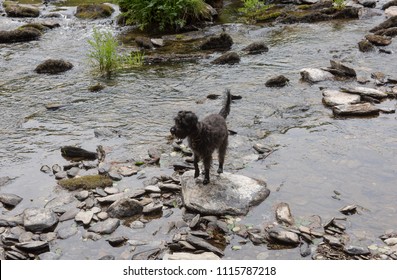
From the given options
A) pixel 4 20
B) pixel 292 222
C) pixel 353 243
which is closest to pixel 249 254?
pixel 292 222

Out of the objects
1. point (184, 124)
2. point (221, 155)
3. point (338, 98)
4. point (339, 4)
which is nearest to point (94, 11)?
point (339, 4)

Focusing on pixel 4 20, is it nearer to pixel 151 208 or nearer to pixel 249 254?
pixel 151 208

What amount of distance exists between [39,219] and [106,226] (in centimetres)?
103

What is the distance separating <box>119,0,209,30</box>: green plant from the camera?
18203 mm

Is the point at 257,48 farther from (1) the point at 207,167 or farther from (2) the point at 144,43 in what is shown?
(1) the point at 207,167

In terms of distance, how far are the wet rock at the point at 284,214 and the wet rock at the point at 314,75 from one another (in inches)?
236

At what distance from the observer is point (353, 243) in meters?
6.08

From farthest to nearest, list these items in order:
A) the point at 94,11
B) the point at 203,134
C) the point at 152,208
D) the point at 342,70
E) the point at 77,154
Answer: the point at 94,11, the point at 342,70, the point at 77,154, the point at 203,134, the point at 152,208

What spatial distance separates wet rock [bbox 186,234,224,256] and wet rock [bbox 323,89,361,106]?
579 centimetres

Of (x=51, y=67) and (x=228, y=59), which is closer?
(x=51, y=67)

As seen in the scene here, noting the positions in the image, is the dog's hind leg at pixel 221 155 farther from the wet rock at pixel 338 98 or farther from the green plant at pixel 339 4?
the green plant at pixel 339 4

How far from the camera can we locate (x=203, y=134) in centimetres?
708

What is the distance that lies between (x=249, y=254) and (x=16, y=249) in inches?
124

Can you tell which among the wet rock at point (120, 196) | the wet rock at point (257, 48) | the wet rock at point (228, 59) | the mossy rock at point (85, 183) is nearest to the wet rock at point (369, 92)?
the wet rock at point (228, 59)
